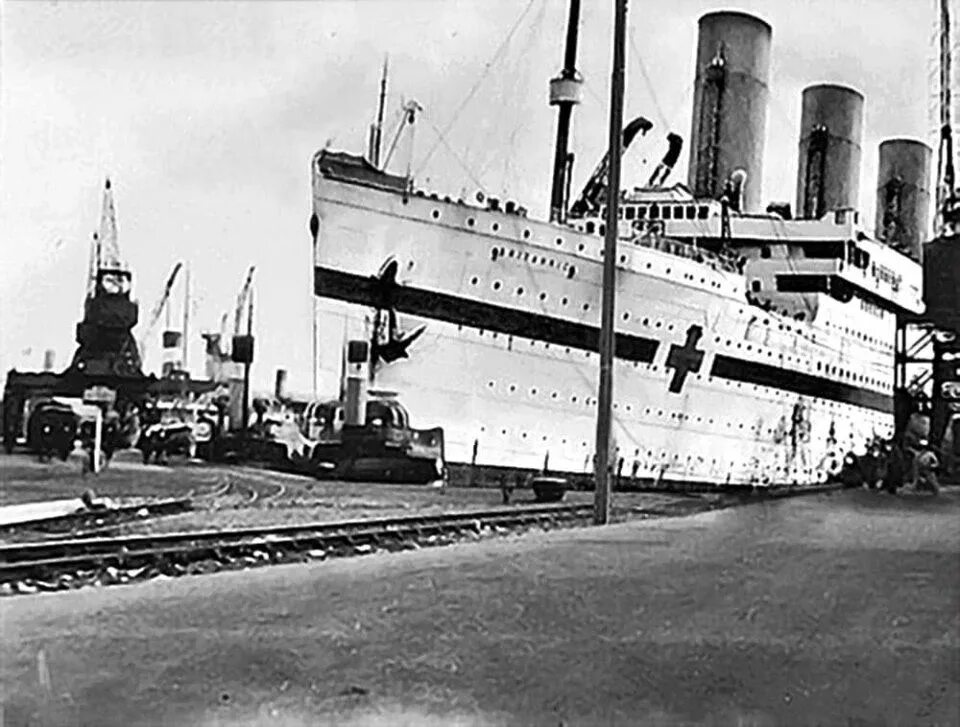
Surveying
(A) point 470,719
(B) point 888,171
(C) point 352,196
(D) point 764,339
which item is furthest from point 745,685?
(C) point 352,196

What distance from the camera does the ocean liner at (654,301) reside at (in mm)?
2385

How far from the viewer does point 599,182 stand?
247 centimetres

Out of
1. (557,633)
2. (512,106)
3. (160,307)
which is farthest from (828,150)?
(160,307)

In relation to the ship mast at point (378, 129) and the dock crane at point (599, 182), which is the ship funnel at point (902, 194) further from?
the ship mast at point (378, 129)

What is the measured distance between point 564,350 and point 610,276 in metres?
0.17

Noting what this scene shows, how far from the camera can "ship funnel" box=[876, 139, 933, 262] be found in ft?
7.73

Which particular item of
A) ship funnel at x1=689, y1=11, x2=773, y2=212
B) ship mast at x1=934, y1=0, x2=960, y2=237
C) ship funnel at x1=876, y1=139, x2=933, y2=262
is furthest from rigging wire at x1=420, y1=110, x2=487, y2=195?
ship mast at x1=934, y1=0, x2=960, y2=237

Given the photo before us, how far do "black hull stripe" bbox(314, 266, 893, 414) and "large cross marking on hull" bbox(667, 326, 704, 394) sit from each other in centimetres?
4

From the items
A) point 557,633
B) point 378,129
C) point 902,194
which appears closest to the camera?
point 557,633

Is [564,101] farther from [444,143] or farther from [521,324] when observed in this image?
[521,324]

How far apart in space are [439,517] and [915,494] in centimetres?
90

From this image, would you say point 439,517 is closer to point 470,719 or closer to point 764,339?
point 470,719

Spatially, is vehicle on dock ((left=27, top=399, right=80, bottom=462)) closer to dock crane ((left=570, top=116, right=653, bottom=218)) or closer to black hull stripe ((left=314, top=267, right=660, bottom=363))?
black hull stripe ((left=314, top=267, right=660, bottom=363))

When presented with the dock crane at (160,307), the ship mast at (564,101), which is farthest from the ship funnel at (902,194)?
the dock crane at (160,307)
